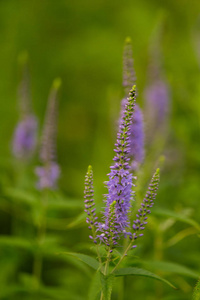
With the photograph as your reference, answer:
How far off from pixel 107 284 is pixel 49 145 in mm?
2263

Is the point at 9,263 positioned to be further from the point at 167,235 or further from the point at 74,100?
the point at 74,100

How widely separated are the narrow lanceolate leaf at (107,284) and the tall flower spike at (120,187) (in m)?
0.19

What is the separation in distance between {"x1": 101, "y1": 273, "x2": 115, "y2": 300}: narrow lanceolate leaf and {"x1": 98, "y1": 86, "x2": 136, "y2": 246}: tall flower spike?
19 centimetres

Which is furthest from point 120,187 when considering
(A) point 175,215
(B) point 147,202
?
(A) point 175,215

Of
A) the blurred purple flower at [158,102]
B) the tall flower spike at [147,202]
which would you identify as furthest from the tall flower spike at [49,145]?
the tall flower spike at [147,202]

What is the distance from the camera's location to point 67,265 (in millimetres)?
6973

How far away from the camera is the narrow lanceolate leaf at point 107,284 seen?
223cm

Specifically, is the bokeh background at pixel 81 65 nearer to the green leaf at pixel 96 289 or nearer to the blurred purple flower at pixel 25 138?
the blurred purple flower at pixel 25 138

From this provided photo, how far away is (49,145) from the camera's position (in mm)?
4348

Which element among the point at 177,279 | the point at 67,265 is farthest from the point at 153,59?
the point at 67,265

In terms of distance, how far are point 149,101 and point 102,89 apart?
5.47 m

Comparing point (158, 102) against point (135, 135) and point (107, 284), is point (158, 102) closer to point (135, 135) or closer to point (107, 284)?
point (135, 135)

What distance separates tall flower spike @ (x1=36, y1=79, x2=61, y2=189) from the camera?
13.5 ft

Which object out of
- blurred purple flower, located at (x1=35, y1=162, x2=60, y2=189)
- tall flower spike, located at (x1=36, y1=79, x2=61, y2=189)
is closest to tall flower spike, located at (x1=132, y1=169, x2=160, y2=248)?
tall flower spike, located at (x1=36, y1=79, x2=61, y2=189)
